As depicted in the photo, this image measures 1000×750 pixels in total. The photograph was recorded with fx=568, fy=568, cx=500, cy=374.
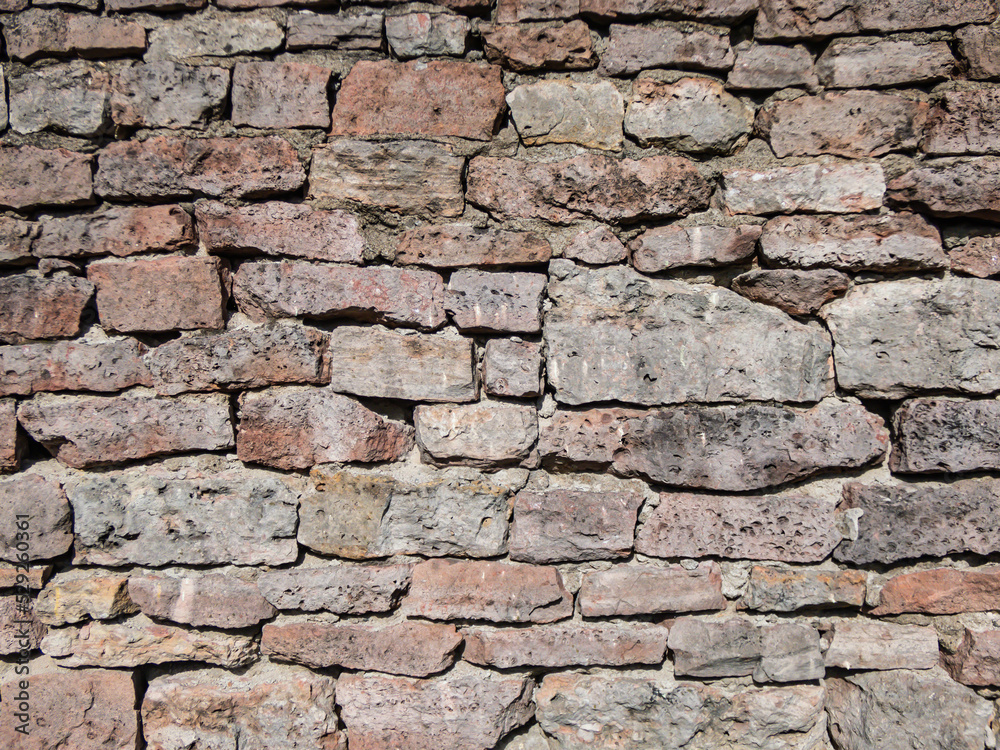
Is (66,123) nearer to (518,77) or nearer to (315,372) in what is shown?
(315,372)

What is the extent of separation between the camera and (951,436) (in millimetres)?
1261

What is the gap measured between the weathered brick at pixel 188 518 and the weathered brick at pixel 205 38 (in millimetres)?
978

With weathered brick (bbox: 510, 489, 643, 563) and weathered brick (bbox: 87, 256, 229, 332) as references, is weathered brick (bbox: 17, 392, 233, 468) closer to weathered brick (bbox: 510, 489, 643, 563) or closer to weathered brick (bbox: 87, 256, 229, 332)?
weathered brick (bbox: 87, 256, 229, 332)

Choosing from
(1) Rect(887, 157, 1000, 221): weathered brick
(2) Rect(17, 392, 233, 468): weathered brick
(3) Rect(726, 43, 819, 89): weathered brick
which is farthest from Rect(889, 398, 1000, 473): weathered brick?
(2) Rect(17, 392, 233, 468): weathered brick

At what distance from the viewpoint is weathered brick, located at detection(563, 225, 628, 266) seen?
129 cm

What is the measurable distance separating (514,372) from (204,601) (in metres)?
0.89

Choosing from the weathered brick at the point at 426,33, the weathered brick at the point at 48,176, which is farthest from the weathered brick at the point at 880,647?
the weathered brick at the point at 48,176

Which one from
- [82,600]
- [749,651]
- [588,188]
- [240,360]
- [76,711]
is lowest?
[76,711]

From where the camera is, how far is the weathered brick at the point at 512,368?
1.28 metres

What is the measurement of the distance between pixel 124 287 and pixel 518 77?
1.04m

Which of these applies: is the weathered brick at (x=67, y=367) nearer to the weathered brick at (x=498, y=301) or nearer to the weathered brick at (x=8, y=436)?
the weathered brick at (x=8, y=436)

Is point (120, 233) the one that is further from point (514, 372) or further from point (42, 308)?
point (514, 372)

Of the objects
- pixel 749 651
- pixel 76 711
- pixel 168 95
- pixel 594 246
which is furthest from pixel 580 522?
pixel 168 95

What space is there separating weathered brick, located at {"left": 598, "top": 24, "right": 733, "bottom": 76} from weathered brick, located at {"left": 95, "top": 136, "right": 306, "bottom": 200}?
783 mm
